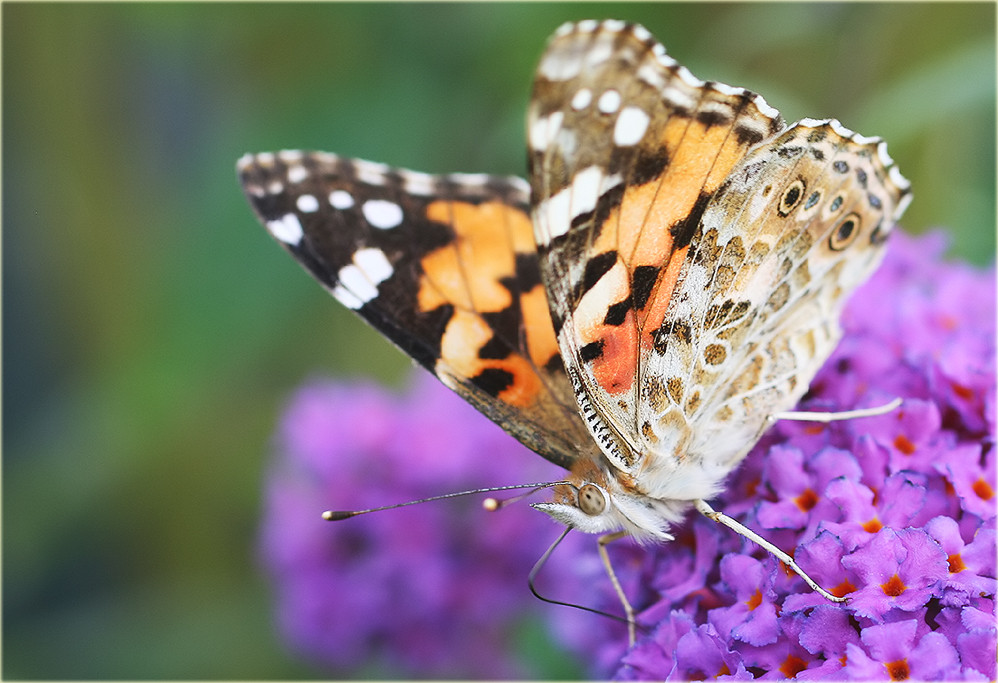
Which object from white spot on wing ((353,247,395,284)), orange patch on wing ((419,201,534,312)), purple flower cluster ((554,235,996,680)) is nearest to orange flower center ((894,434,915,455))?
purple flower cluster ((554,235,996,680))

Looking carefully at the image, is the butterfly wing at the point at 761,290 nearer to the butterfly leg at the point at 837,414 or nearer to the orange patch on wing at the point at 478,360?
the butterfly leg at the point at 837,414

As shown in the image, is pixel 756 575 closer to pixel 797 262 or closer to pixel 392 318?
pixel 797 262

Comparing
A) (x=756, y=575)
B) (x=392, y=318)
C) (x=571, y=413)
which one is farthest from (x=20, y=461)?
(x=756, y=575)

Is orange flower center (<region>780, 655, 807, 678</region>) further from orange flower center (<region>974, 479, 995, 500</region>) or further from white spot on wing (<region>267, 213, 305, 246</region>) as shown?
white spot on wing (<region>267, 213, 305, 246</region>)

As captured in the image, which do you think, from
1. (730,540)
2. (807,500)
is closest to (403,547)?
(730,540)

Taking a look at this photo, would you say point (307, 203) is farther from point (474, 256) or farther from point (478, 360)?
point (478, 360)

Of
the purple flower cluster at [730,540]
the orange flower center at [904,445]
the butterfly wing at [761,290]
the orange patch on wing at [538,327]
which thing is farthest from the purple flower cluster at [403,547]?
the orange flower center at [904,445]
